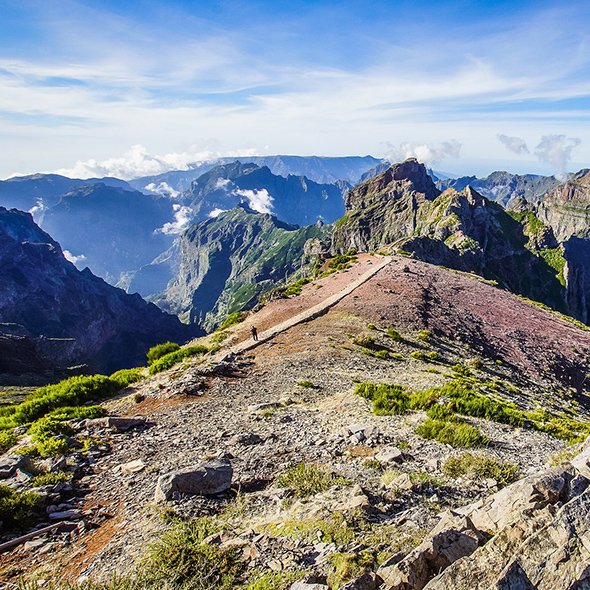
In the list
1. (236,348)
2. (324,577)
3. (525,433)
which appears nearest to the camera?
(324,577)

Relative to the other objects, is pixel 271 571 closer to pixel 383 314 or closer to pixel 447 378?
pixel 447 378

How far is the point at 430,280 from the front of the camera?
54.3 meters

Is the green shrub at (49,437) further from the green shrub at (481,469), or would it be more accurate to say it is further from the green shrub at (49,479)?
the green shrub at (481,469)

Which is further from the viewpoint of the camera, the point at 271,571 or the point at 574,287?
the point at 574,287

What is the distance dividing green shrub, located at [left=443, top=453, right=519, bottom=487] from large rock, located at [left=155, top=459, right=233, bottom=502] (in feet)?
22.6

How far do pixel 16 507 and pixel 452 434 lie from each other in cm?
1411

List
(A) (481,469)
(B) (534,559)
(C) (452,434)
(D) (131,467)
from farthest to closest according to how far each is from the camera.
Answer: (C) (452,434) < (D) (131,467) < (A) (481,469) < (B) (534,559)

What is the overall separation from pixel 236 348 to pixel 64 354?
16024 centimetres

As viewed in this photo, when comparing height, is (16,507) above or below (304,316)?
above

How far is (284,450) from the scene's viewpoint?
14.8 meters

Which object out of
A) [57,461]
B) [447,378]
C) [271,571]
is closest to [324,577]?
[271,571]

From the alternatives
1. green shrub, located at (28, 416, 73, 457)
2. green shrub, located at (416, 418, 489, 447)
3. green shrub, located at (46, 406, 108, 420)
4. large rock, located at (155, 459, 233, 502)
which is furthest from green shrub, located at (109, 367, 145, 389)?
green shrub, located at (416, 418, 489, 447)

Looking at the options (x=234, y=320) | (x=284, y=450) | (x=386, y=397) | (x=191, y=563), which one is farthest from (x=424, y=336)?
(x=191, y=563)

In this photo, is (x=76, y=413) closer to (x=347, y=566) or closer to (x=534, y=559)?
(x=347, y=566)
